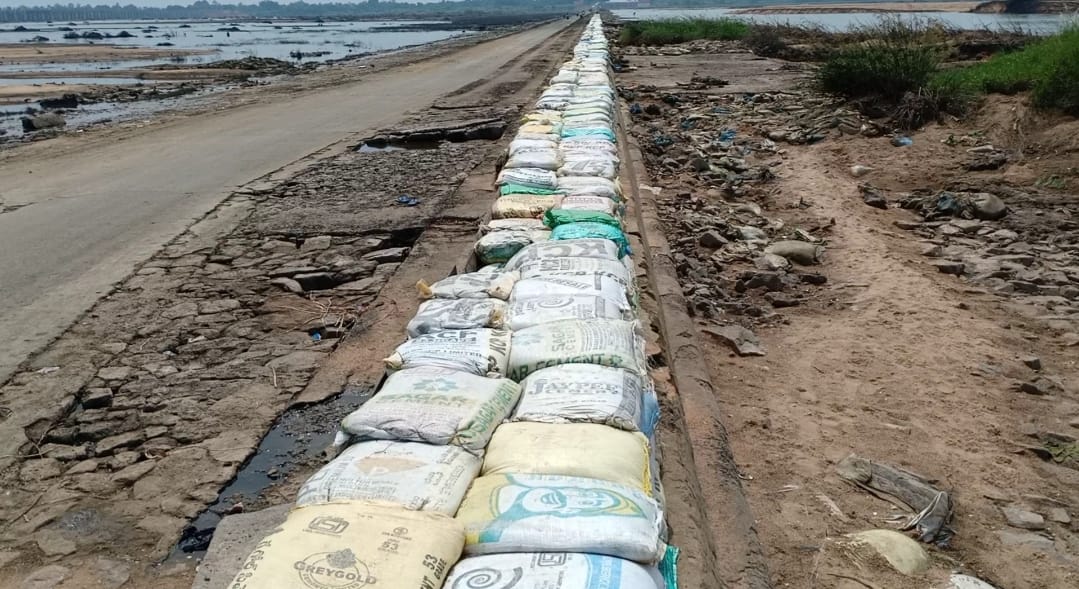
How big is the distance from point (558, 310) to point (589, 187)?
2.30 metres

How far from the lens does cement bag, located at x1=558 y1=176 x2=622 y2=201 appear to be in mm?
5402

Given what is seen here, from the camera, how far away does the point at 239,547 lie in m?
2.57

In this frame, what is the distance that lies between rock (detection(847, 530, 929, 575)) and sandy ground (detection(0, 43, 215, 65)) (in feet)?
126

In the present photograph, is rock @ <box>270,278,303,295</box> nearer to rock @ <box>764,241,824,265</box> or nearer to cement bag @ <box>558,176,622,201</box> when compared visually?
cement bag @ <box>558,176,622,201</box>

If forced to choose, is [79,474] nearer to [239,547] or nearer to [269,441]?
[269,441]

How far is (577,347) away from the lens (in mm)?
2965

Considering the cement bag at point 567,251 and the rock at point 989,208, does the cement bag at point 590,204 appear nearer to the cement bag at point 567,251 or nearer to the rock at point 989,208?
the cement bag at point 567,251

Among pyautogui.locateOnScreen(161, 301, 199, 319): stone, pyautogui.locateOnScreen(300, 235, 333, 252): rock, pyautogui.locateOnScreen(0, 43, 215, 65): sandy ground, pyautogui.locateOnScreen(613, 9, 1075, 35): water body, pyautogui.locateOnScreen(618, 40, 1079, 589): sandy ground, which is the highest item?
pyautogui.locateOnScreen(613, 9, 1075, 35): water body

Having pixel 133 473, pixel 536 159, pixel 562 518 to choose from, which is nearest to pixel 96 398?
pixel 133 473

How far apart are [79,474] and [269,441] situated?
70cm

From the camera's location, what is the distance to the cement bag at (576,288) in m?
3.49

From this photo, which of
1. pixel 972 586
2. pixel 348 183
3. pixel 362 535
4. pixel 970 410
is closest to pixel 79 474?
pixel 362 535

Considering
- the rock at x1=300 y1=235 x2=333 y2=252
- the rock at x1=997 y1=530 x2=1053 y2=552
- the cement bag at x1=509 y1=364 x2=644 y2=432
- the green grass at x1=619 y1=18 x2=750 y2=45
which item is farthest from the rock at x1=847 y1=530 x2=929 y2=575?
the green grass at x1=619 y1=18 x2=750 y2=45

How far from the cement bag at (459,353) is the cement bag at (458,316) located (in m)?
0.15
